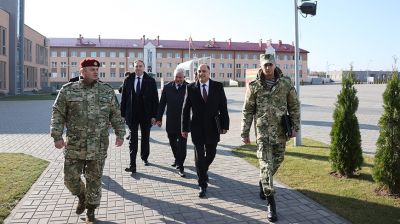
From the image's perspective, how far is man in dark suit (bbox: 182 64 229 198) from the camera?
5762 millimetres

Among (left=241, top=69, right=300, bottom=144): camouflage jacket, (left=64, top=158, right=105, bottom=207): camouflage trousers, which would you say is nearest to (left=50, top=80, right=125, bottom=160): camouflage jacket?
(left=64, top=158, right=105, bottom=207): camouflage trousers

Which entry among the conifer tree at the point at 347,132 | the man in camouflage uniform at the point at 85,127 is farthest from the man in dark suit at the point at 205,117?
the conifer tree at the point at 347,132

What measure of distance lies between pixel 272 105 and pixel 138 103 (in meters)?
3.06

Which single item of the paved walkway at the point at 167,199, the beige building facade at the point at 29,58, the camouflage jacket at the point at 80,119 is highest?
the beige building facade at the point at 29,58

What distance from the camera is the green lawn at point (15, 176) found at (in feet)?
17.7

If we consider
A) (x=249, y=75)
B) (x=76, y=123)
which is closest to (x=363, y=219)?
(x=76, y=123)

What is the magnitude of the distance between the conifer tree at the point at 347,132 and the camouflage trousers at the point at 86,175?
390 centimetres

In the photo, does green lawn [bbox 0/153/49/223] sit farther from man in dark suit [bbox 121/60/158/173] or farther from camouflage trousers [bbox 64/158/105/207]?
man in dark suit [bbox 121/60/158/173]

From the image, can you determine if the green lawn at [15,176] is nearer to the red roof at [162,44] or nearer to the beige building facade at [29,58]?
the beige building facade at [29,58]

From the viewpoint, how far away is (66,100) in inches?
178

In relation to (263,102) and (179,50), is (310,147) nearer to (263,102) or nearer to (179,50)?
(263,102)

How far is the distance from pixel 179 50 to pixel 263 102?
8889 cm

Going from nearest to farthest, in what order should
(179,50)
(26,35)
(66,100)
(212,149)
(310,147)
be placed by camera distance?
1. (66,100)
2. (212,149)
3. (310,147)
4. (26,35)
5. (179,50)

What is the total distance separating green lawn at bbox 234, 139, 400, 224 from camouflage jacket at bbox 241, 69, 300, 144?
1246mm
